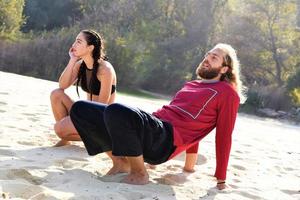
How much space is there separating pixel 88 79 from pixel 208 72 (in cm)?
115

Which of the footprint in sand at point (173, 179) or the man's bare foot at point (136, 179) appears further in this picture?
the footprint in sand at point (173, 179)

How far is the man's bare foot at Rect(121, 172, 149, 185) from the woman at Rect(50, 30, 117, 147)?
0.91 m

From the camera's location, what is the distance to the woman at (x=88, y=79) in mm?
4273

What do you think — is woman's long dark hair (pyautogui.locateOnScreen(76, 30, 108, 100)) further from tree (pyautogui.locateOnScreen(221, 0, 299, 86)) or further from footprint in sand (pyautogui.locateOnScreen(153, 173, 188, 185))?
tree (pyautogui.locateOnScreen(221, 0, 299, 86))

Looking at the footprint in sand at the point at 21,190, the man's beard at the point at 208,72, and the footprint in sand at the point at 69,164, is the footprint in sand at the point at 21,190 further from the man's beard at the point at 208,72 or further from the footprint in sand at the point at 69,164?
the man's beard at the point at 208,72

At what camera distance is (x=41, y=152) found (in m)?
4.13

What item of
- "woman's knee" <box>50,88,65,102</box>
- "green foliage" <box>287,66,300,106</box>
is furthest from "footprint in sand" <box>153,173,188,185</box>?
"green foliage" <box>287,66,300,106</box>

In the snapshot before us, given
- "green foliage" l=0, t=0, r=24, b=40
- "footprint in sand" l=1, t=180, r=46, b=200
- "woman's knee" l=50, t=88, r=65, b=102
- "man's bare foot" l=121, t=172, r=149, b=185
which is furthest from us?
"green foliage" l=0, t=0, r=24, b=40

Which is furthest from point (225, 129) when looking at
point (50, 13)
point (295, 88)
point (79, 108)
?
point (50, 13)

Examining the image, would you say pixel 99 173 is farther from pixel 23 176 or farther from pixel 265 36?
pixel 265 36

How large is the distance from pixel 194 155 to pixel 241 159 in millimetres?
1078

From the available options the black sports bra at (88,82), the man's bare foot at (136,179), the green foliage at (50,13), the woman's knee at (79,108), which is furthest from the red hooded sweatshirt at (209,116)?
the green foliage at (50,13)

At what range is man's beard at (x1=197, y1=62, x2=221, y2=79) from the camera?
3711mm

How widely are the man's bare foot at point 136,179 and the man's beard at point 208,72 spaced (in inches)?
31.4
